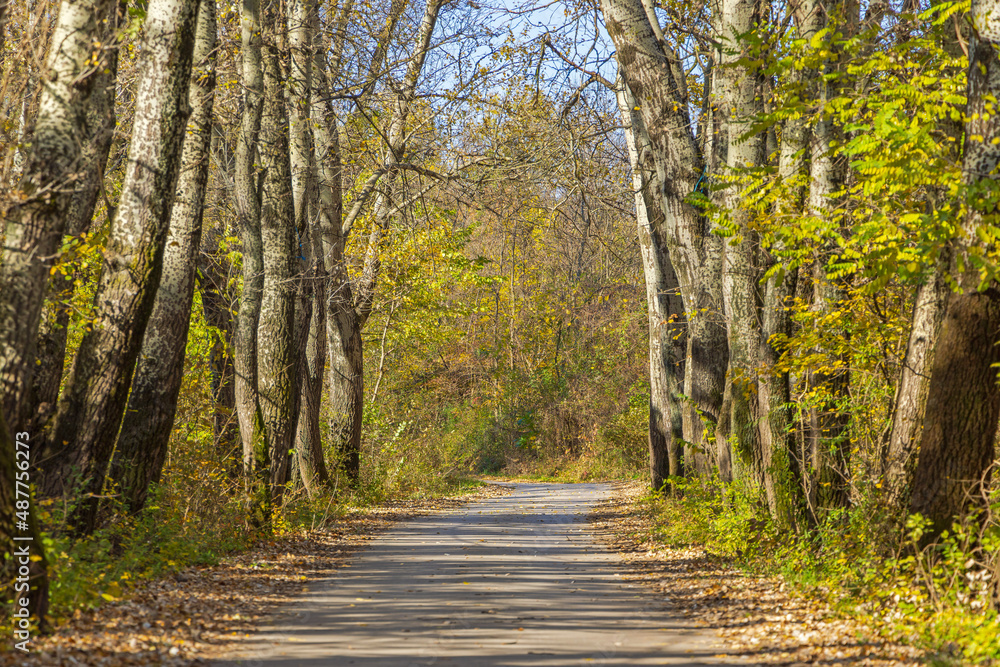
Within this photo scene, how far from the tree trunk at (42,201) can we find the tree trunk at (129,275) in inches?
51.8

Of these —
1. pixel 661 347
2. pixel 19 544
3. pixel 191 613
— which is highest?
pixel 661 347

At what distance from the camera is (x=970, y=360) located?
761 centimetres

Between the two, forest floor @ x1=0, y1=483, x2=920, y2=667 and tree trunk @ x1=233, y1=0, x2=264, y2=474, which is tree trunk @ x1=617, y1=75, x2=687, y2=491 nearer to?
forest floor @ x1=0, y1=483, x2=920, y2=667

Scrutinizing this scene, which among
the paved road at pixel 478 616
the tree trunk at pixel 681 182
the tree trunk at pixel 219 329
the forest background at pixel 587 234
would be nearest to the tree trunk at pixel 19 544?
the forest background at pixel 587 234

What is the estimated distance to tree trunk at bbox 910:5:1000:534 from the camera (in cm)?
750

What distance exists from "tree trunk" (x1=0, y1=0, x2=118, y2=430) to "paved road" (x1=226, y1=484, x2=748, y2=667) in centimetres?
293

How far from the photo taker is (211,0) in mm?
10789

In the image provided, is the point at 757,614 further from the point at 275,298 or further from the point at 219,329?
the point at 219,329

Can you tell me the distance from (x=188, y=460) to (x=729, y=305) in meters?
7.47

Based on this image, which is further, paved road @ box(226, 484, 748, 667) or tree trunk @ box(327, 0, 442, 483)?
tree trunk @ box(327, 0, 442, 483)

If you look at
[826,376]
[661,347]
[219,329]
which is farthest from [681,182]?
[219,329]

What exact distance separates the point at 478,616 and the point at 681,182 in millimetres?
7443

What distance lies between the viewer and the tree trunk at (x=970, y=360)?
24.6ft

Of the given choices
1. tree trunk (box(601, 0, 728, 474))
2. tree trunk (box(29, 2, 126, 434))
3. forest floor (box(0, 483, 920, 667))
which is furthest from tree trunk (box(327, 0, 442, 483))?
tree trunk (box(29, 2, 126, 434))
